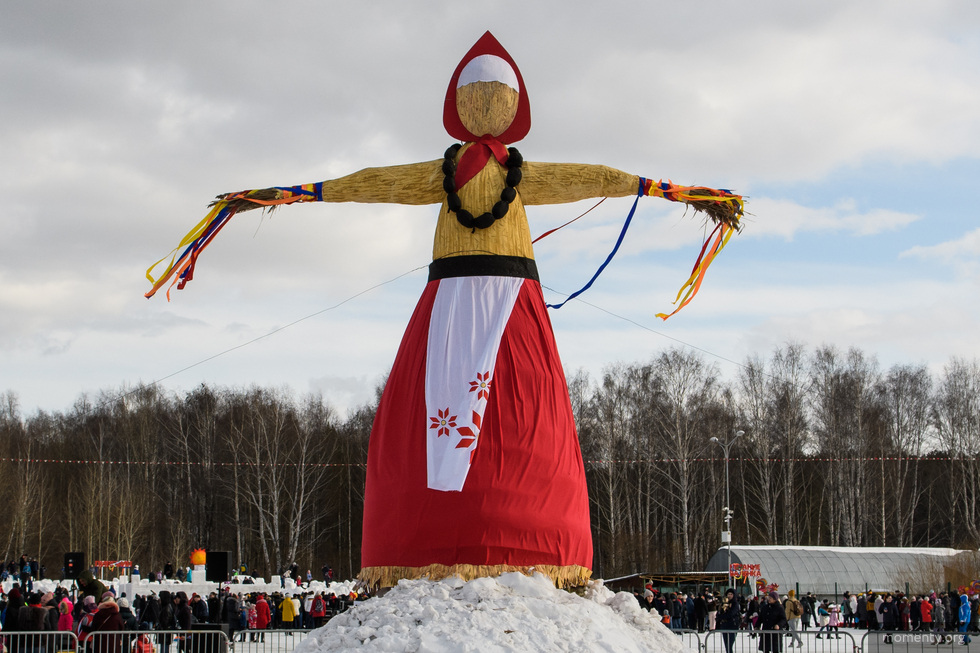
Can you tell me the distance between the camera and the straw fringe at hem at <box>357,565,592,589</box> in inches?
335

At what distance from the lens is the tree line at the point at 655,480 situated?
43.8 m

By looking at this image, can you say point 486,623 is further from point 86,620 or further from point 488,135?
point 86,620

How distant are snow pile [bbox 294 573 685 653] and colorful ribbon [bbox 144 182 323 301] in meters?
3.73

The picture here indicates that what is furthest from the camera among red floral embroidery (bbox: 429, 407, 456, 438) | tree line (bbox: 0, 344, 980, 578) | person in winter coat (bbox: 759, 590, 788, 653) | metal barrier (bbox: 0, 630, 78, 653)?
tree line (bbox: 0, 344, 980, 578)

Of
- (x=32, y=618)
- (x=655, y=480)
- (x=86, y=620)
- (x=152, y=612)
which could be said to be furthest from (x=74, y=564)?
(x=655, y=480)

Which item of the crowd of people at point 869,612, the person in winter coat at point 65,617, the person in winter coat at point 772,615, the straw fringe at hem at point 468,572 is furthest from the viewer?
the crowd of people at point 869,612

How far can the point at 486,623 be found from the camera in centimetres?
768

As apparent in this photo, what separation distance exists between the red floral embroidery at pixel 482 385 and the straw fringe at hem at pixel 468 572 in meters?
1.44

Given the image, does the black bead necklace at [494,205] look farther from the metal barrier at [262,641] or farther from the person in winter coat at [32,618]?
the person in winter coat at [32,618]

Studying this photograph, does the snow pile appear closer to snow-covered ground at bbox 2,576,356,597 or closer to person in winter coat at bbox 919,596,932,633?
person in winter coat at bbox 919,596,932,633

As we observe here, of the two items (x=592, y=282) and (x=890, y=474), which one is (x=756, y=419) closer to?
(x=890, y=474)

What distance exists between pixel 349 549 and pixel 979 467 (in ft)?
90.6

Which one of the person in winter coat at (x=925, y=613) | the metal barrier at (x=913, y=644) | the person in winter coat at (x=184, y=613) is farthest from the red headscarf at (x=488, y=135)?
the person in winter coat at (x=925, y=613)

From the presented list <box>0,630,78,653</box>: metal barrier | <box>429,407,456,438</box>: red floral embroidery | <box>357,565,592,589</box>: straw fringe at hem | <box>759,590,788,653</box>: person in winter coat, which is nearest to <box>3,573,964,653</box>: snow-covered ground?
<box>357,565,592,589</box>: straw fringe at hem
